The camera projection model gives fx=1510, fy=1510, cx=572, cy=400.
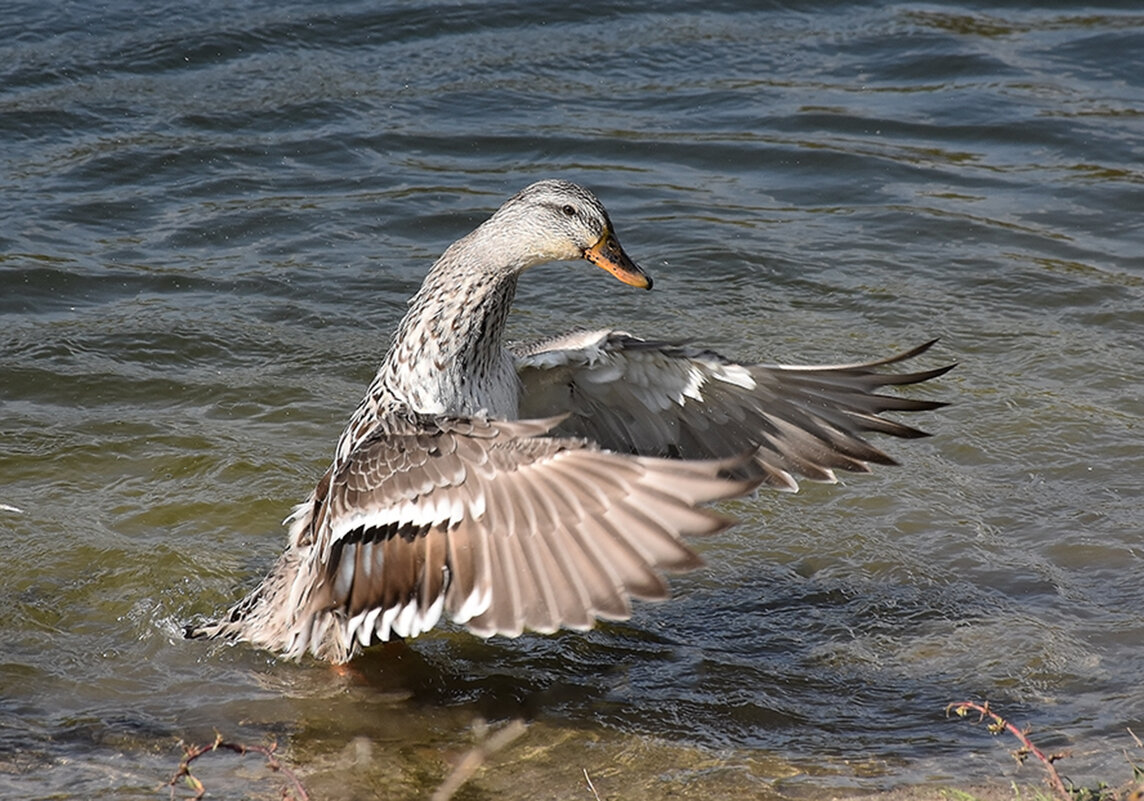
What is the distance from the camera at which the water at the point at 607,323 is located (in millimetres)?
5348

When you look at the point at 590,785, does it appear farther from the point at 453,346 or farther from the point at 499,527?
the point at 453,346

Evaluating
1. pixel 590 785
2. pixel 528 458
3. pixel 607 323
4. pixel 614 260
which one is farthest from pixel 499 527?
pixel 607 323

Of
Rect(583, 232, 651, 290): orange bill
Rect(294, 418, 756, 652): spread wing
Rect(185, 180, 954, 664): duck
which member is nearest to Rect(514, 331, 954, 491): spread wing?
Rect(185, 180, 954, 664): duck

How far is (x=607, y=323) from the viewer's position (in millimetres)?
8625

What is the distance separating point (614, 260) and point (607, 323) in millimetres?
2850

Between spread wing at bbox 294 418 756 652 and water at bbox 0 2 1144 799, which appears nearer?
spread wing at bbox 294 418 756 652

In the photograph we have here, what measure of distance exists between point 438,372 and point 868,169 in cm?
595

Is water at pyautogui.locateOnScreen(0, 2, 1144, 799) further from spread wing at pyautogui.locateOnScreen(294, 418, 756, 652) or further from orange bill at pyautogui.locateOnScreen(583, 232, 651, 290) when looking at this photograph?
orange bill at pyautogui.locateOnScreen(583, 232, 651, 290)

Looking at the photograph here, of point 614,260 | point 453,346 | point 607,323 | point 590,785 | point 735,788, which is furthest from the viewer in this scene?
point 607,323

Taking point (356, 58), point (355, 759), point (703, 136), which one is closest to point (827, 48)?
point (703, 136)

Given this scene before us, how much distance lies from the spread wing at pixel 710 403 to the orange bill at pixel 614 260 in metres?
0.23

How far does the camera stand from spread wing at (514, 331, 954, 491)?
5.64 meters

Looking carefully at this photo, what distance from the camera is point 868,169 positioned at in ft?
35.0

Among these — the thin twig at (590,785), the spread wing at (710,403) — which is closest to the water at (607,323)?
the thin twig at (590,785)
